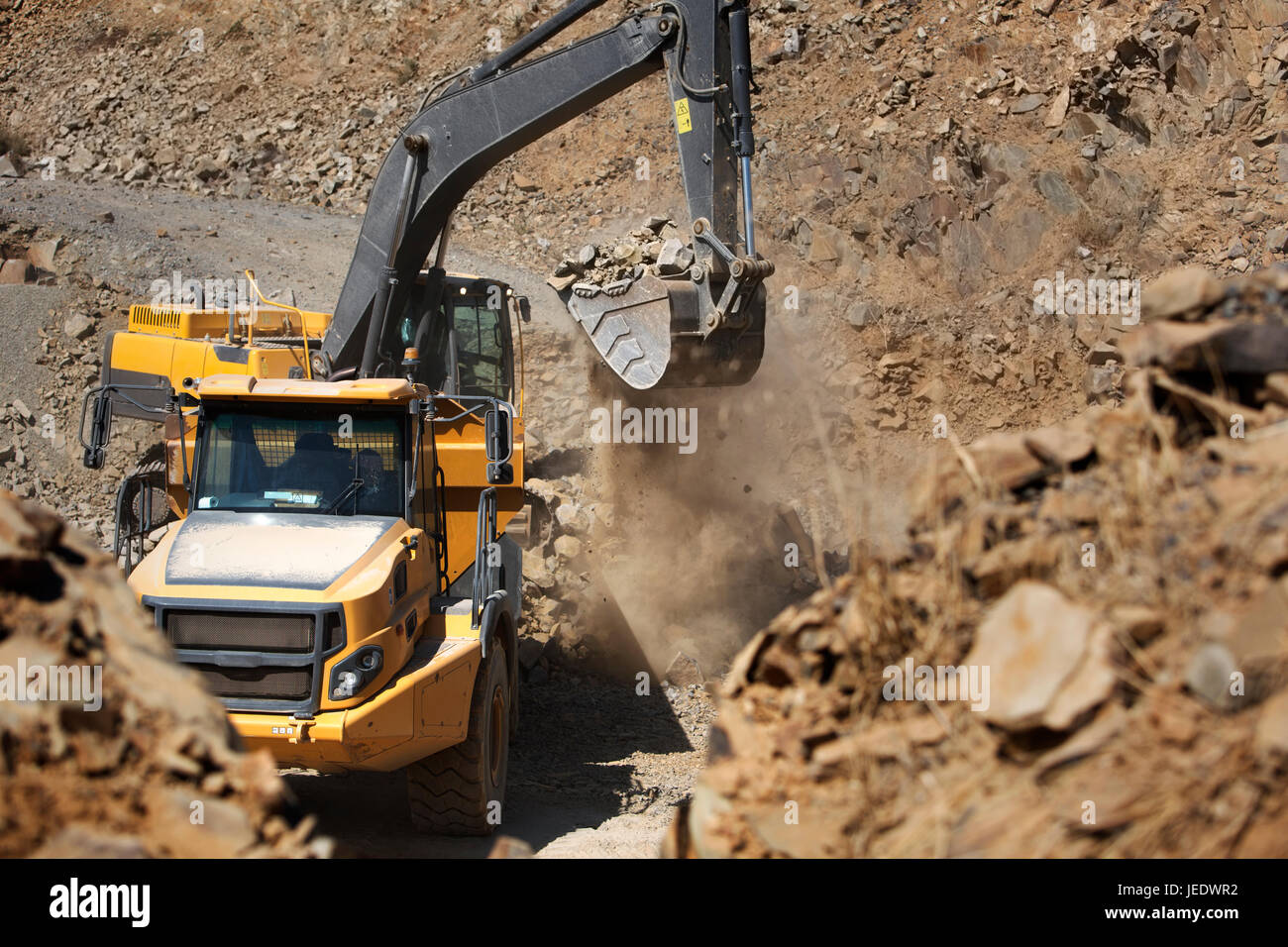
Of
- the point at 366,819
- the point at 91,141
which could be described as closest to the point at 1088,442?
the point at 366,819

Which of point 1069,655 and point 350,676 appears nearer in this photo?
point 1069,655

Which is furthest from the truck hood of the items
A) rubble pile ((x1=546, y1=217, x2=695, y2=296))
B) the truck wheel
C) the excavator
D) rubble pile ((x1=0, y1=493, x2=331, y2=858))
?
rubble pile ((x1=546, y1=217, x2=695, y2=296))

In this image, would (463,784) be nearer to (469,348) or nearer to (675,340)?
(675,340)

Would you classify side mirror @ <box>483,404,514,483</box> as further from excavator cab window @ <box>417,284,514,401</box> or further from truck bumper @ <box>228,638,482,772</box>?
excavator cab window @ <box>417,284,514,401</box>

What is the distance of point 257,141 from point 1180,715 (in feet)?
82.0

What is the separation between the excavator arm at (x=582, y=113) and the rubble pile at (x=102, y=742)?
488cm

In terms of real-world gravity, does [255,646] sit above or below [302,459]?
below

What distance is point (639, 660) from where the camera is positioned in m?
9.90

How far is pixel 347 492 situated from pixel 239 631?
42.7 inches

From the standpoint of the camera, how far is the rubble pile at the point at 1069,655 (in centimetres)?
279

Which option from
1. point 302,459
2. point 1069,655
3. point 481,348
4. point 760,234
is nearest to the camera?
point 1069,655

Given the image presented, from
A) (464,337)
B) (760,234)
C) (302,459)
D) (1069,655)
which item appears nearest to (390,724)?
(302,459)

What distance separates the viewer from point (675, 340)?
8.48 m
